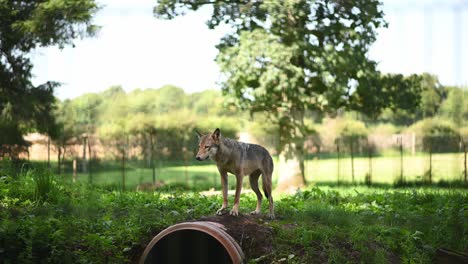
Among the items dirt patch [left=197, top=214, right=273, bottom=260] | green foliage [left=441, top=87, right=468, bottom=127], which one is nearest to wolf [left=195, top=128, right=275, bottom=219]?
dirt patch [left=197, top=214, right=273, bottom=260]

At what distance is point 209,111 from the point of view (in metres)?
8.21

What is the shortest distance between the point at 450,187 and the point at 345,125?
2582 millimetres

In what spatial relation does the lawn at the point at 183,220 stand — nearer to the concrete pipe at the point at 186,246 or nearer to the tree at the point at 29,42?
the concrete pipe at the point at 186,246

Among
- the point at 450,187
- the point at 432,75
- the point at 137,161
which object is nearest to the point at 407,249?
the point at 450,187

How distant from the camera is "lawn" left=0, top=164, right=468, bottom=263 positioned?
162 inches

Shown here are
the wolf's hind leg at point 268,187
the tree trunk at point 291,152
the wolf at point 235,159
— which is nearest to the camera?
the wolf at point 235,159

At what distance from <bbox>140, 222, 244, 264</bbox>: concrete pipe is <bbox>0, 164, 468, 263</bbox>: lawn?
23cm

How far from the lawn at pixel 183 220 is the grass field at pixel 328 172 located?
79 cm

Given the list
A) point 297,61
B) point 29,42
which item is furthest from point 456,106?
point 29,42

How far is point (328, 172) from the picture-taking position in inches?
351

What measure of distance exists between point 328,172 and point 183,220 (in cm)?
457

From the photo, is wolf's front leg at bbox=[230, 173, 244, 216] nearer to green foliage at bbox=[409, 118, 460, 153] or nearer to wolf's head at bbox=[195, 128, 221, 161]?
wolf's head at bbox=[195, 128, 221, 161]

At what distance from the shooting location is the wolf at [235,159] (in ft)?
13.8

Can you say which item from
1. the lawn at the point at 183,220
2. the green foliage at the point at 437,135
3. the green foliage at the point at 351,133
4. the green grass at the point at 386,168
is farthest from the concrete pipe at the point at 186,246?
the green foliage at the point at 351,133
